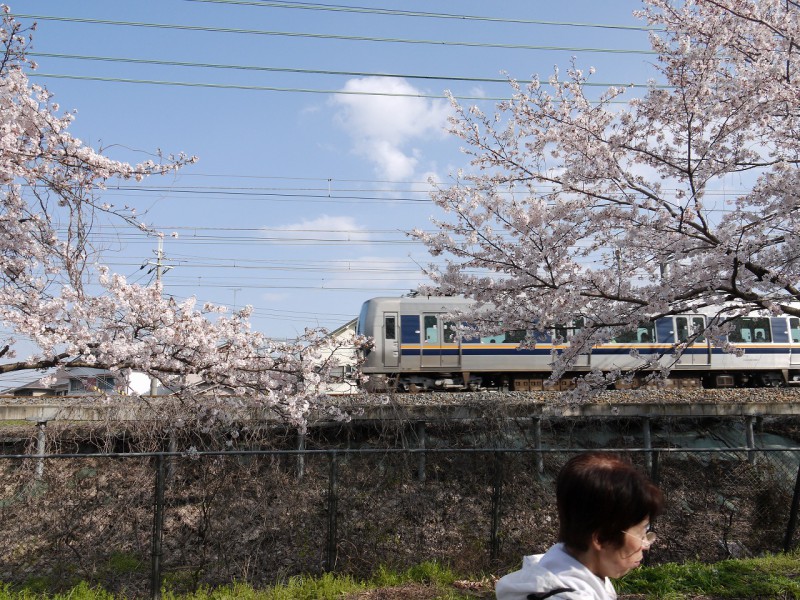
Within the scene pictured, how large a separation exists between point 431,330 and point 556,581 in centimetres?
1884

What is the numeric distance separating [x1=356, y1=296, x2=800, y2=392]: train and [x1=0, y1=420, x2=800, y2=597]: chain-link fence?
1120 cm

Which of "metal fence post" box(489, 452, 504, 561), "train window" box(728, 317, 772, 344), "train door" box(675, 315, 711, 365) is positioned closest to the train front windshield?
"train door" box(675, 315, 711, 365)

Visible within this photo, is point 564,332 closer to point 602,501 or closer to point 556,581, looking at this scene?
point 602,501

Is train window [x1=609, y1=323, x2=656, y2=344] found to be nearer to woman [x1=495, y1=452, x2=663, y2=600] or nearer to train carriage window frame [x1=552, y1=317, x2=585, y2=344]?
train carriage window frame [x1=552, y1=317, x2=585, y2=344]

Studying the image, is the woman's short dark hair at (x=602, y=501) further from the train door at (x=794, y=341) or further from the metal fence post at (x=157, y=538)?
the train door at (x=794, y=341)

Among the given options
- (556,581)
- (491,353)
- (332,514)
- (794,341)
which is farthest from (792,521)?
(794,341)

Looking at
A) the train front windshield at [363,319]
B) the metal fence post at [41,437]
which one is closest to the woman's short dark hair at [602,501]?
the metal fence post at [41,437]

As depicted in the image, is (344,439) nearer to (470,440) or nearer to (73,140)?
(470,440)

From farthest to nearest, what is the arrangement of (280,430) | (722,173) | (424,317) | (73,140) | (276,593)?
(424,317) < (280,430) < (722,173) < (73,140) < (276,593)

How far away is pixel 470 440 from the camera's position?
1345cm

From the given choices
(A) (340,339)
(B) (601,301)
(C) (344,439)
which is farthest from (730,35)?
(C) (344,439)

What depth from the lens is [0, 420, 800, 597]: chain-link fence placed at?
677 centimetres

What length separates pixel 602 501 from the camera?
199 cm

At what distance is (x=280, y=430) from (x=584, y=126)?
7368mm
